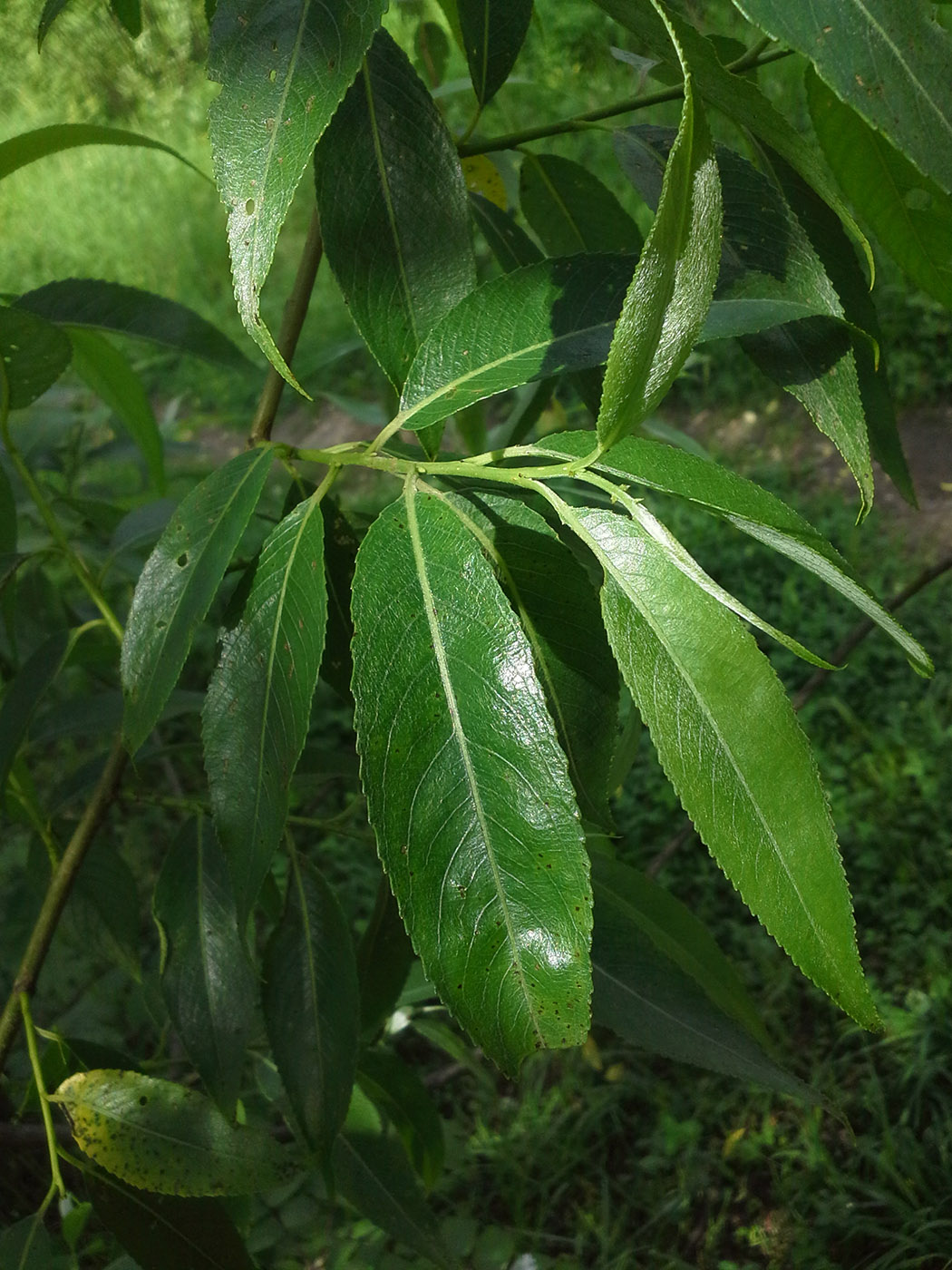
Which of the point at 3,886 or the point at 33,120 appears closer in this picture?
the point at 3,886

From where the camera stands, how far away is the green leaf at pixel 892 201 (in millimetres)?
580

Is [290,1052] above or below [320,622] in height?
below

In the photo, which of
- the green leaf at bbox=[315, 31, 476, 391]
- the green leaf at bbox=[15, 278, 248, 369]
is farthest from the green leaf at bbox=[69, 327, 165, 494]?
the green leaf at bbox=[315, 31, 476, 391]

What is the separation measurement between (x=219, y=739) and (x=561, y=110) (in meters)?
3.52

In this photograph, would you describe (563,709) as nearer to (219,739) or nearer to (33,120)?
(219,739)

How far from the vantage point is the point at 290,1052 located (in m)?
0.79

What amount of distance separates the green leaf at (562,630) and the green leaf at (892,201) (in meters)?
0.23

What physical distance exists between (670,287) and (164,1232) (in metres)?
0.72

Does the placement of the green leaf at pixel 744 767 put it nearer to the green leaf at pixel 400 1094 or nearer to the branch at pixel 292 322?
the branch at pixel 292 322

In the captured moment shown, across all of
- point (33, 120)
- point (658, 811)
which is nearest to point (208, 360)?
point (658, 811)

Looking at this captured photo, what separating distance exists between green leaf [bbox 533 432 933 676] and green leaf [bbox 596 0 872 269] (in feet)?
0.37

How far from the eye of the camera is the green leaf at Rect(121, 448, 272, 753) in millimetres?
606

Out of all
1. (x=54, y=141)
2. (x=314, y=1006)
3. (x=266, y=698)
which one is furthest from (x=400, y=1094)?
(x=54, y=141)

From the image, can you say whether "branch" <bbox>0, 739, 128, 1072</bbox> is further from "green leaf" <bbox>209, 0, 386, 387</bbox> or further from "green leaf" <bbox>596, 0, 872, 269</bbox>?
"green leaf" <bbox>596, 0, 872, 269</bbox>
